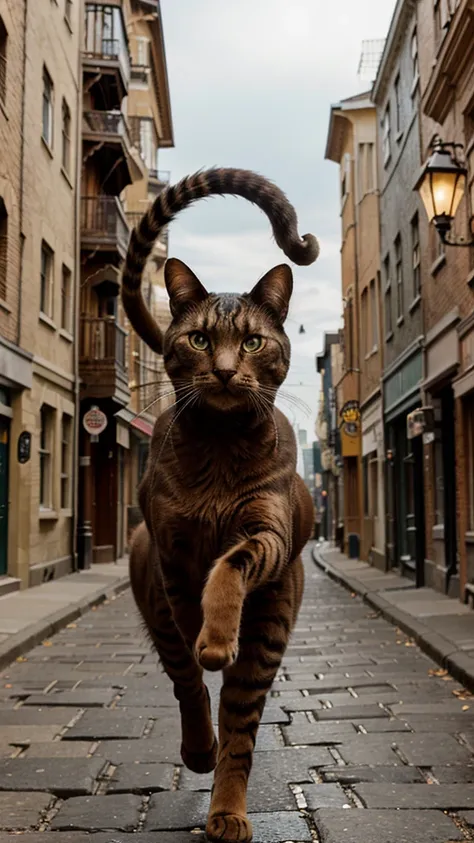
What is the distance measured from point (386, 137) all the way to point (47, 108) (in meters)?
8.03

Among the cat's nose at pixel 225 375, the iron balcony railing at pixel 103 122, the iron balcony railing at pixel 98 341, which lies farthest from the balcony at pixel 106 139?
the cat's nose at pixel 225 375

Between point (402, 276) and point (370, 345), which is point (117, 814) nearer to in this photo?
point (402, 276)

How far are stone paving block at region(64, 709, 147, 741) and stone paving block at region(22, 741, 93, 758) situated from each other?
0.16 metres

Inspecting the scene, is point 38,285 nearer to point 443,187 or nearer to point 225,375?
point 443,187

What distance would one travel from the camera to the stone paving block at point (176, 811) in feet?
13.0

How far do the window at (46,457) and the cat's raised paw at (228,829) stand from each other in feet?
51.6

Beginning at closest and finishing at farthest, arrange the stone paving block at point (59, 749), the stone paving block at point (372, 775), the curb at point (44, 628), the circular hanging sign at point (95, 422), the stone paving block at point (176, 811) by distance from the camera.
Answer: the stone paving block at point (176, 811)
the stone paving block at point (372, 775)
the stone paving block at point (59, 749)
the curb at point (44, 628)
the circular hanging sign at point (95, 422)

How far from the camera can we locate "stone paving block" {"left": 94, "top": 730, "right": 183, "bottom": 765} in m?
5.15

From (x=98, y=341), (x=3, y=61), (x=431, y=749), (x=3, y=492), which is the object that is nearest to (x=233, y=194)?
(x=431, y=749)

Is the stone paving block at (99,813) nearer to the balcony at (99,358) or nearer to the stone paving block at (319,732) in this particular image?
the stone paving block at (319,732)

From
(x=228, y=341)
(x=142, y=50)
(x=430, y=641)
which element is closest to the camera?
(x=228, y=341)

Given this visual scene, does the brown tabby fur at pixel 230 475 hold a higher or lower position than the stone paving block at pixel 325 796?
higher

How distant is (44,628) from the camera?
10516 millimetres

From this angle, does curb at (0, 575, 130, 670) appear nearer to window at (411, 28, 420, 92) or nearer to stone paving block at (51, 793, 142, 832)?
stone paving block at (51, 793, 142, 832)
